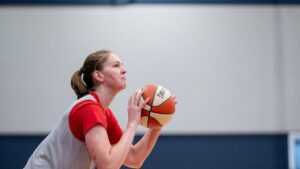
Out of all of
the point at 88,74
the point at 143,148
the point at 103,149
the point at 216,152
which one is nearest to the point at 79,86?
the point at 88,74

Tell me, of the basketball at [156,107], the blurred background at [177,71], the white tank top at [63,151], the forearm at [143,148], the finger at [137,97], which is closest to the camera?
the white tank top at [63,151]

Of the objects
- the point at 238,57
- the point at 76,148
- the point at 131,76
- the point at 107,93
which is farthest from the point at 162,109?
the point at 238,57

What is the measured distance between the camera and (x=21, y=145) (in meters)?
3.55

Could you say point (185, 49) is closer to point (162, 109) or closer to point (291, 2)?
point (291, 2)

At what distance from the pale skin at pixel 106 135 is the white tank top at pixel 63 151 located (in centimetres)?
7

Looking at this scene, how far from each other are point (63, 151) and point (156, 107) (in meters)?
0.49

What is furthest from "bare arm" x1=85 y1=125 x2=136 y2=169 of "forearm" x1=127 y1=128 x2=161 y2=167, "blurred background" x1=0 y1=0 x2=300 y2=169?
"blurred background" x1=0 y1=0 x2=300 y2=169

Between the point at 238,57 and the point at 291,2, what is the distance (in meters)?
0.73

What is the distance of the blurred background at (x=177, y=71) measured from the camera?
11.7 ft

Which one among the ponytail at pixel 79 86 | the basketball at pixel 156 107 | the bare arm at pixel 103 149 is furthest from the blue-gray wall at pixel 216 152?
the bare arm at pixel 103 149

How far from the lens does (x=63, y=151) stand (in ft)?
5.66

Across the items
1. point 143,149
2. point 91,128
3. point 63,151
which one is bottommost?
point 143,149

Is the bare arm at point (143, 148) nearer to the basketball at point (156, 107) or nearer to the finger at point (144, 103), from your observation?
the basketball at point (156, 107)

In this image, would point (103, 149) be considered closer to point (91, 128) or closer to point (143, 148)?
point (91, 128)
